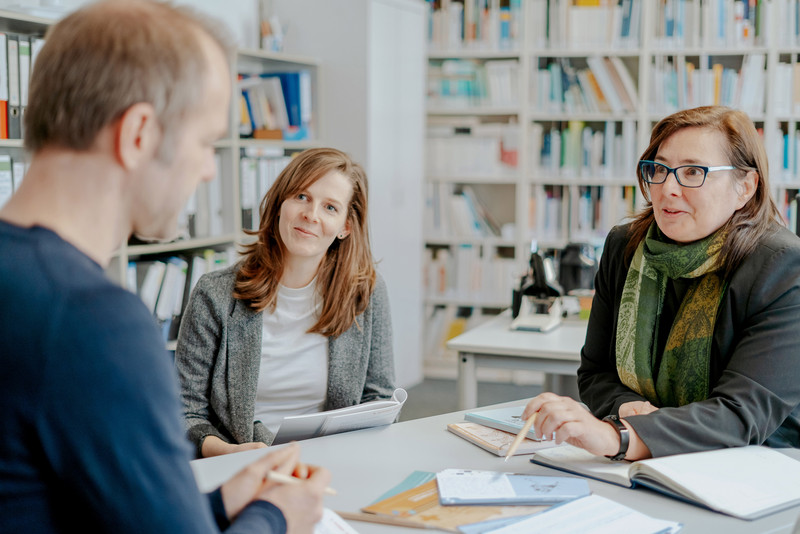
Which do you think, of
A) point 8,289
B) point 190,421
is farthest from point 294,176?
point 8,289

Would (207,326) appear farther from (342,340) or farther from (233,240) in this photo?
(233,240)

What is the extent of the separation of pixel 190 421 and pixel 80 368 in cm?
127

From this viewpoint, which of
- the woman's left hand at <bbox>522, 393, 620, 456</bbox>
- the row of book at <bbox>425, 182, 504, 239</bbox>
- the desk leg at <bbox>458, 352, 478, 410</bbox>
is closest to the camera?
the woman's left hand at <bbox>522, 393, 620, 456</bbox>

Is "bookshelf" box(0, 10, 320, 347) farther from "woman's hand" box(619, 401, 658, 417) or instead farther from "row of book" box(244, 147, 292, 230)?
"woman's hand" box(619, 401, 658, 417)

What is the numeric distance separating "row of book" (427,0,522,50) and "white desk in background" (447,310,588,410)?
2374 mm

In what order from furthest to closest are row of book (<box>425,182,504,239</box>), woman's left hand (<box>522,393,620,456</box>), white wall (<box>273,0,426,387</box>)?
row of book (<box>425,182,504,239</box>) < white wall (<box>273,0,426,387</box>) < woman's left hand (<box>522,393,620,456</box>)

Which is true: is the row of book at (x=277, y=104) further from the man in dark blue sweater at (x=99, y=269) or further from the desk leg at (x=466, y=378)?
the man in dark blue sweater at (x=99, y=269)

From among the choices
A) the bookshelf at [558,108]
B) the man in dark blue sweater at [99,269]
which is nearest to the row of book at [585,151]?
the bookshelf at [558,108]

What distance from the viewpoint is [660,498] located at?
1334 mm

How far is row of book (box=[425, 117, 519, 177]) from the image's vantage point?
483cm

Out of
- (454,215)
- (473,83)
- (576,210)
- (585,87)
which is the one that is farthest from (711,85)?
(454,215)

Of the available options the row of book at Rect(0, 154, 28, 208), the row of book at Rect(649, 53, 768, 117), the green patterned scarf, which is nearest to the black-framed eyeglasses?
the green patterned scarf

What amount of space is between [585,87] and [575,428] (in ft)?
11.7

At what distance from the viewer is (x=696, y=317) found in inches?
66.9
